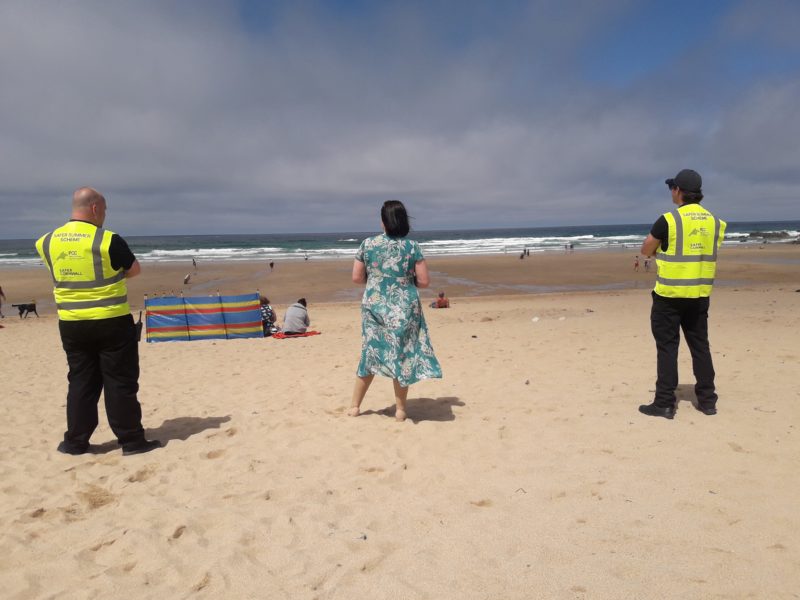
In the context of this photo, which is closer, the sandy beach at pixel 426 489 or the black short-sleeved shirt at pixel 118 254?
the sandy beach at pixel 426 489

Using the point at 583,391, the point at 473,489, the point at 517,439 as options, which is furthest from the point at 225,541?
the point at 583,391

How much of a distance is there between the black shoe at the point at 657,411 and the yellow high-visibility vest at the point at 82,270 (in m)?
4.14

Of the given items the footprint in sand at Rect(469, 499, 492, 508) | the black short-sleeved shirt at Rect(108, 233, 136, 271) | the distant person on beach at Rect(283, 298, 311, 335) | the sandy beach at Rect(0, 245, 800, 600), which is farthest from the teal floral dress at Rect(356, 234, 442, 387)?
the distant person on beach at Rect(283, 298, 311, 335)

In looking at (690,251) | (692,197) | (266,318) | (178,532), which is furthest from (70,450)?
(266,318)

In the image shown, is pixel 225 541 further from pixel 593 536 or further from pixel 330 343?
pixel 330 343

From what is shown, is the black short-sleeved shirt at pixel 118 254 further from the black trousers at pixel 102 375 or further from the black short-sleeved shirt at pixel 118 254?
the black trousers at pixel 102 375

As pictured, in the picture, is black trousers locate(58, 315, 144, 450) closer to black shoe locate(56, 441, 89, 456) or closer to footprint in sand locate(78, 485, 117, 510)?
black shoe locate(56, 441, 89, 456)

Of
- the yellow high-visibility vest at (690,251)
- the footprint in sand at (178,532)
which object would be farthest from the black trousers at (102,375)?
the yellow high-visibility vest at (690,251)

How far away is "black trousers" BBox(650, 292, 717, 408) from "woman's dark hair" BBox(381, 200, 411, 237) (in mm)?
2173

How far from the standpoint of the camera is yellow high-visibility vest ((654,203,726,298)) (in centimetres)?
407

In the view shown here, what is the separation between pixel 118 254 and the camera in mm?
3641

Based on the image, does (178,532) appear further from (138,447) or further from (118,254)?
(118,254)

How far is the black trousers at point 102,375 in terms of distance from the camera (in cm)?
372

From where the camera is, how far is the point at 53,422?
490cm
